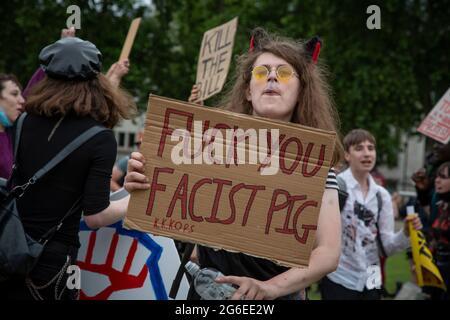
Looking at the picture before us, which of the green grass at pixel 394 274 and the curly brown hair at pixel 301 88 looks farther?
the green grass at pixel 394 274

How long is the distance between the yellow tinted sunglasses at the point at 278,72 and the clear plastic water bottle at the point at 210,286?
751 millimetres

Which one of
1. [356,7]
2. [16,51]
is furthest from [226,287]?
[356,7]

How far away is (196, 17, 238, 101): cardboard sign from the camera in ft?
21.4

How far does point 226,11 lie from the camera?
23250 millimetres

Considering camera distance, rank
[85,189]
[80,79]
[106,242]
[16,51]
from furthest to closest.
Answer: [16,51], [106,242], [80,79], [85,189]

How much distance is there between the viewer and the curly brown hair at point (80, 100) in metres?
3.27

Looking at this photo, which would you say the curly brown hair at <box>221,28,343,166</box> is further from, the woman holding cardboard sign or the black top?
the black top

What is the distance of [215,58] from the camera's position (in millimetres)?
6812

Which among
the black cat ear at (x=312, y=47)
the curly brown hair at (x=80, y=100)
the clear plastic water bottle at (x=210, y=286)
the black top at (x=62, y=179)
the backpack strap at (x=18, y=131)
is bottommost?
the clear plastic water bottle at (x=210, y=286)

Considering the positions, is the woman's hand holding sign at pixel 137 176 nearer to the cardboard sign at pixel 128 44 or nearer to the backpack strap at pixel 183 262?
the backpack strap at pixel 183 262

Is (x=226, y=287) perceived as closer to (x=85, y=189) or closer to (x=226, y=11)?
(x=85, y=189)

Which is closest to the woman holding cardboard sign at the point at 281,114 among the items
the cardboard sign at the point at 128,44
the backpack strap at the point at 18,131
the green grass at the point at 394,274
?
the backpack strap at the point at 18,131

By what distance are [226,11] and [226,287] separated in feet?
69.8

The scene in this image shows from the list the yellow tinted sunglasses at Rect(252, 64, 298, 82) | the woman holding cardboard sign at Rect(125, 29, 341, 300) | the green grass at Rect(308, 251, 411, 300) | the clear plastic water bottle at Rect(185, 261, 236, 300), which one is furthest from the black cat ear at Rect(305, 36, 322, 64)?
the green grass at Rect(308, 251, 411, 300)
